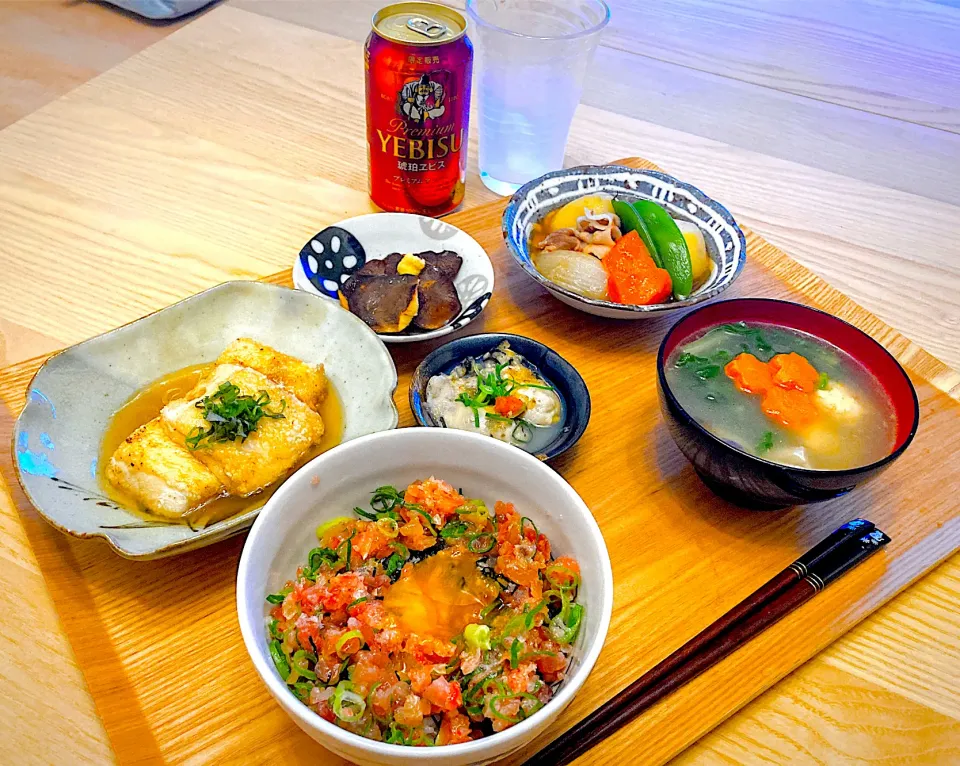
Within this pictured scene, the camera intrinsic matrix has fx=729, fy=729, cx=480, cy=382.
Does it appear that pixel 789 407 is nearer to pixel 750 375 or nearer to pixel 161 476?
pixel 750 375

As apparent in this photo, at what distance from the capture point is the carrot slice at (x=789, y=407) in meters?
1.39

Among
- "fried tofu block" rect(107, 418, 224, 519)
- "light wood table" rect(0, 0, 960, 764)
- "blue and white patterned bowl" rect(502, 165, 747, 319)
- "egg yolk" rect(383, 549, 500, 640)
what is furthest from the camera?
A: "blue and white patterned bowl" rect(502, 165, 747, 319)

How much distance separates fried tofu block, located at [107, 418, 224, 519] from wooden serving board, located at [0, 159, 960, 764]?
0.33ft

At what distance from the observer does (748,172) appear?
2436 millimetres

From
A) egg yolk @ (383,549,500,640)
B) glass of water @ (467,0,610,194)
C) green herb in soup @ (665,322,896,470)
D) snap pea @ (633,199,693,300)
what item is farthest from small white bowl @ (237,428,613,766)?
glass of water @ (467,0,610,194)

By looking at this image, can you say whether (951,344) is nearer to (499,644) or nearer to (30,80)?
(499,644)

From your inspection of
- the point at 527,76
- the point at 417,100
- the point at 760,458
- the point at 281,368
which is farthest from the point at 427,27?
the point at 760,458

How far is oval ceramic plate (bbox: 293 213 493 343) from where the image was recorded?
70.1 inches

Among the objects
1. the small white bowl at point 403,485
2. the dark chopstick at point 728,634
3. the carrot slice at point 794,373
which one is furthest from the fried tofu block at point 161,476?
the carrot slice at point 794,373

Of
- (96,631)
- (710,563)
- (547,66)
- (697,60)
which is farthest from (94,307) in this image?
(697,60)

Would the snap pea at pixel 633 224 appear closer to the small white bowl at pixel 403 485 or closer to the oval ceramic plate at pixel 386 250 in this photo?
the oval ceramic plate at pixel 386 250

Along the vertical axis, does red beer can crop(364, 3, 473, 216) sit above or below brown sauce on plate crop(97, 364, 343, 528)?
above

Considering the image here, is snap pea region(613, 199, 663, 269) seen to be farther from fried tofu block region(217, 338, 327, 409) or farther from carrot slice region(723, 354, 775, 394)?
fried tofu block region(217, 338, 327, 409)

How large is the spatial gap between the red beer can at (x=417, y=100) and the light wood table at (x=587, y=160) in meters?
0.20
